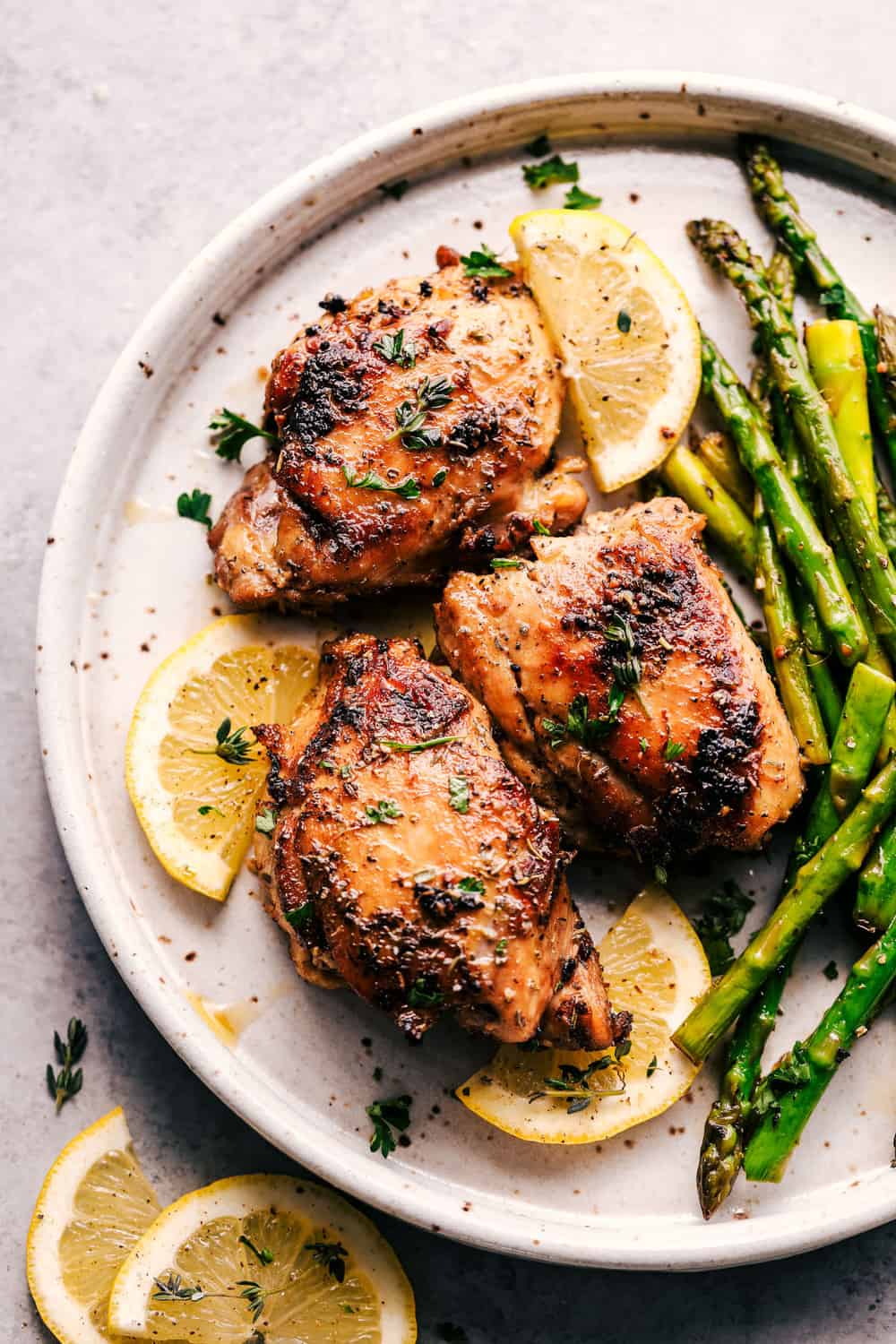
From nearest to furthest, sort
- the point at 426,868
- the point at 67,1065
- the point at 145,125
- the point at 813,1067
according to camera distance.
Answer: the point at 426,868
the point at 813,1067
the point at 67,1065
the point at 145,125

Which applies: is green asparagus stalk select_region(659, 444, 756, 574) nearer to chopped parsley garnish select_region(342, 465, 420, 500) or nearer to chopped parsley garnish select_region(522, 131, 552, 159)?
chopped parsley garnish select_region(342, 465, 420, 500)

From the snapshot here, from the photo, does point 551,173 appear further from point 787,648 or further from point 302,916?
point 302,916

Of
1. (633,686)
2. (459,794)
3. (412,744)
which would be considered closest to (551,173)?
(633,686)

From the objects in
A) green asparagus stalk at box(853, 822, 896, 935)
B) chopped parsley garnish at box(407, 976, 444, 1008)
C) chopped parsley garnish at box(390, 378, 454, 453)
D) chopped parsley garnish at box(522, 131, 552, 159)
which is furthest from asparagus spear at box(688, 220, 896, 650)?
chopped parsley garnish at box(407, 976, 444, 1008)

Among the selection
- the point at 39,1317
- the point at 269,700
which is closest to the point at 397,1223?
the point at 39,1317

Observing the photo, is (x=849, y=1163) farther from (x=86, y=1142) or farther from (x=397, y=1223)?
(x=86, y=1142)

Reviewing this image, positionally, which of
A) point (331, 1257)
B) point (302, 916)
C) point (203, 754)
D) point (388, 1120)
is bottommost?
point (331, 1257)
